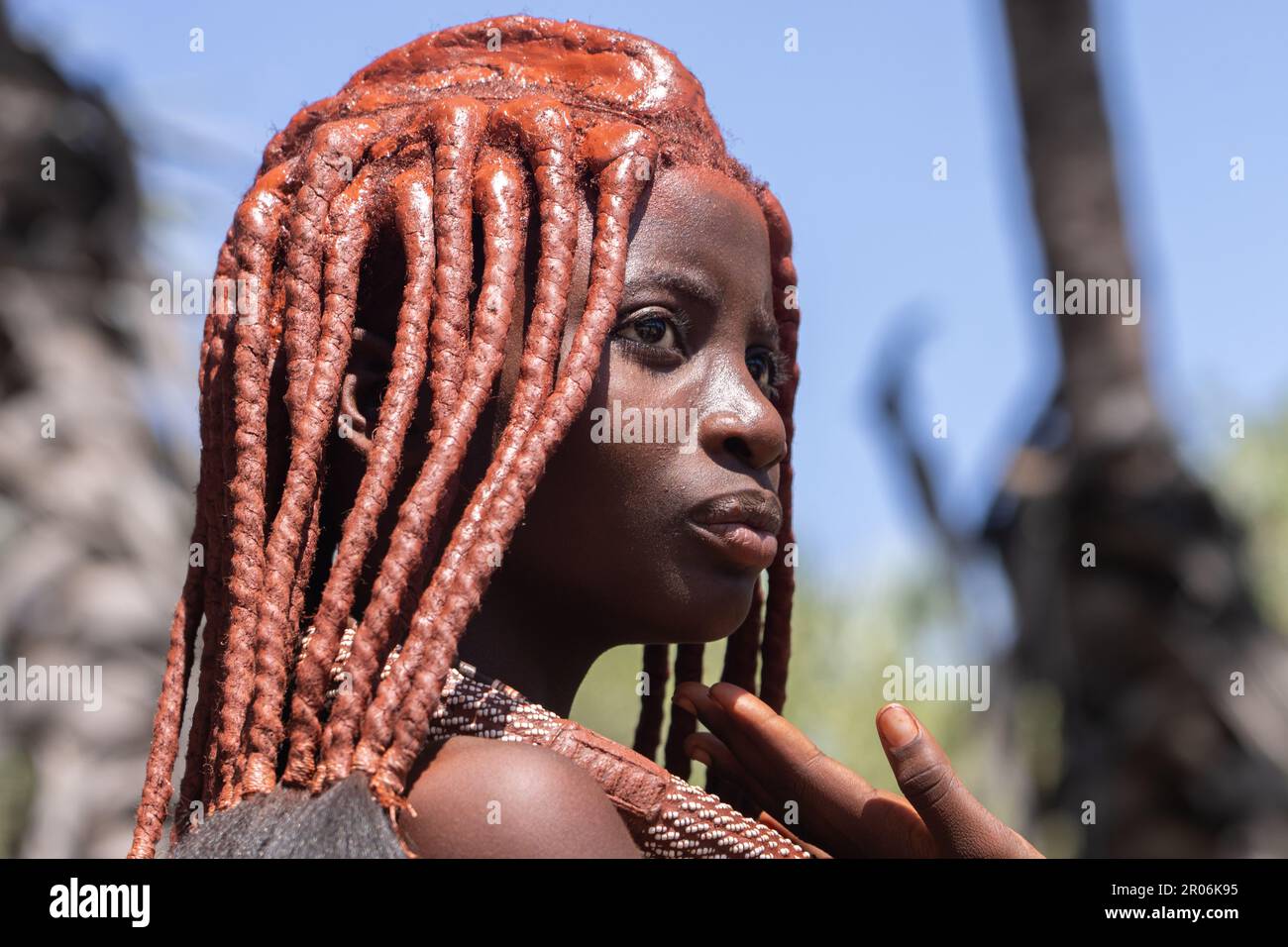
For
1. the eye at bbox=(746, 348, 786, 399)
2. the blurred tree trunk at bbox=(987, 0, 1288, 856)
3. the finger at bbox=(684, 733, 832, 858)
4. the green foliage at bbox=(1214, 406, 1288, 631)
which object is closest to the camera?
the finger at bbox=(684, 733, 832, 858)

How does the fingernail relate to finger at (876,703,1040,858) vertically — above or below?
above

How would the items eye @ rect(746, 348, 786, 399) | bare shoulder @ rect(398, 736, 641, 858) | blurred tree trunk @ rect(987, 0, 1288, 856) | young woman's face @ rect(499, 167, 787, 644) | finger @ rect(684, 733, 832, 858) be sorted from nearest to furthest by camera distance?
bare shoulder @ rect(398, 736, 641, 858), young woman's face @ rect(499, 167, 787, 644), finger @ rect(684, 733, 832, 858), eye @ rect(746, 348, 786, 399), blurred tree trunk @ rect(987, 0, 1288, 856)

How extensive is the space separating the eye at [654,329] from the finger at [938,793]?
2.45 ft

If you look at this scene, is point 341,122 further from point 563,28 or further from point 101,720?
point 101,720

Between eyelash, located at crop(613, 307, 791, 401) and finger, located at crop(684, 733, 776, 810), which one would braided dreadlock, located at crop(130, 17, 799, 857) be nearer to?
eyelash, located at crop(613, 307, 791, 401)

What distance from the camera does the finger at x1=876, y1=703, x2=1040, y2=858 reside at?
2451 millimetres

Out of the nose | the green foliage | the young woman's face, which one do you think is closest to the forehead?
the young woman's face

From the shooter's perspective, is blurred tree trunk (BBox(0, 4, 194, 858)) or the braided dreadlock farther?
blurred tree trunk (BBox(0, 4, 194, 858))

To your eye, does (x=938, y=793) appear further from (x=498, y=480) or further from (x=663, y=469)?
(x=498, y=480)

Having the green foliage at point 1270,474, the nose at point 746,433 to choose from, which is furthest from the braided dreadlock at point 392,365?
the green foliage at point 1270,474

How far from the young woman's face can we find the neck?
3cm

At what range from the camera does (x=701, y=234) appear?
2729mm
